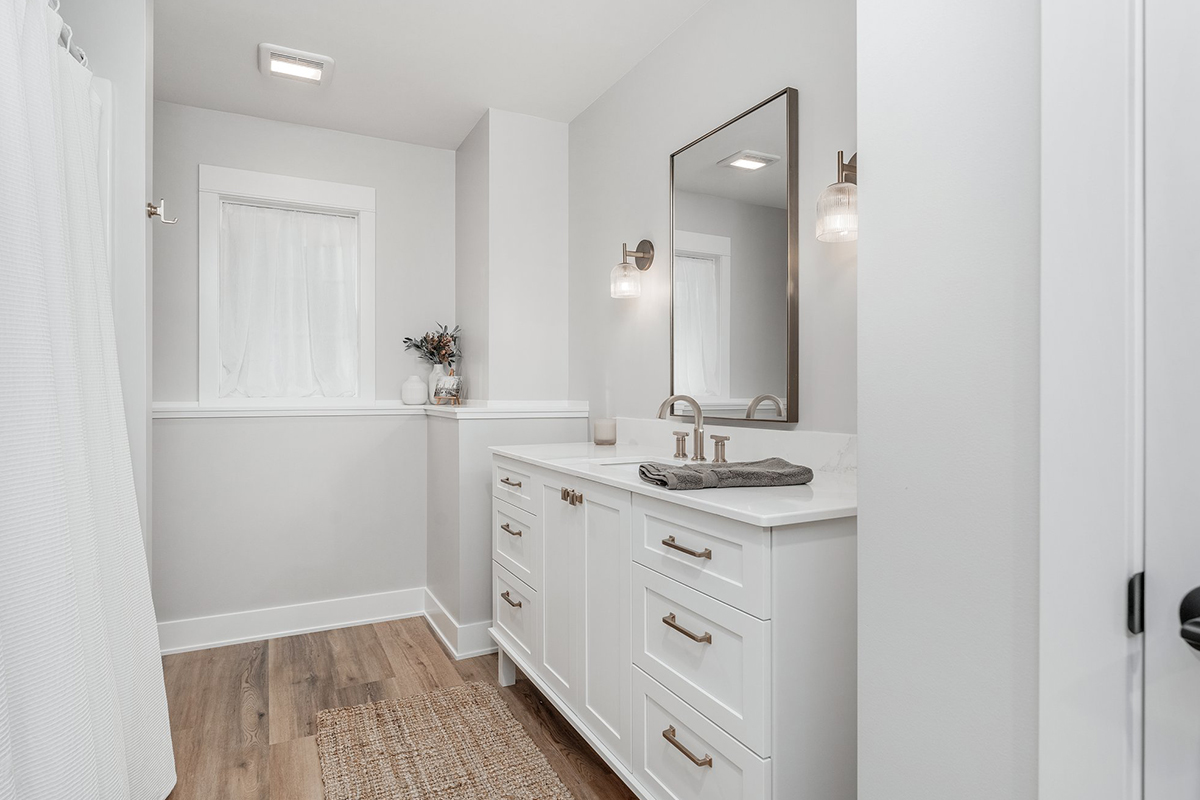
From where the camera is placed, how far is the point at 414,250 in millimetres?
3574

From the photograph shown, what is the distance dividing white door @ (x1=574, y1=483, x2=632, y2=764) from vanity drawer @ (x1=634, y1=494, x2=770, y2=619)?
3.8 inches

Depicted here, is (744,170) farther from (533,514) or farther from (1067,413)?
(1067,413)

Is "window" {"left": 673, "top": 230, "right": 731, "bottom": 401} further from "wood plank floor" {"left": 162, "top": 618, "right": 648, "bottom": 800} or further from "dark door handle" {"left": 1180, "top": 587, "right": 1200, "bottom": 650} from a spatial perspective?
"dark door handle" {"left": 1180, "top": 587, "right": 1200, "bottom": 650}

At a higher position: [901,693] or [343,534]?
[901,693]

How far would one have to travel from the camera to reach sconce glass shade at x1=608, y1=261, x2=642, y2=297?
104 inches

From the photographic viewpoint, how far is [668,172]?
2.47 m

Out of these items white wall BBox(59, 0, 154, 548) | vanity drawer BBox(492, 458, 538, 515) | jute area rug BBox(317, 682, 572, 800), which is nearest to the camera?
white wall BBox(59, 0, 154, 548)

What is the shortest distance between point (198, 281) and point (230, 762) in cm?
216

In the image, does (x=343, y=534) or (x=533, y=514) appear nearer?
(x=533, y=514)

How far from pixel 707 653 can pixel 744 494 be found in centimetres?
36

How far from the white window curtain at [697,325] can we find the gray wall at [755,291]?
9 cm

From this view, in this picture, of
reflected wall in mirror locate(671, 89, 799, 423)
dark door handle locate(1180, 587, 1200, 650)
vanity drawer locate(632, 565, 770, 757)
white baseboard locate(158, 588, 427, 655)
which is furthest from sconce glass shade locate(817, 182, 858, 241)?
white baseboard locate(158, 588, 427, 655)

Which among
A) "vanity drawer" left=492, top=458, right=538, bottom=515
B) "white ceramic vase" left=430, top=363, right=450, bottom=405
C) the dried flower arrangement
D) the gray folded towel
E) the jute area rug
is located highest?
the dried flower arrangement

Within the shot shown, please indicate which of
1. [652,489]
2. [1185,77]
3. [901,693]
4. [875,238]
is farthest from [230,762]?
[1185,77]
